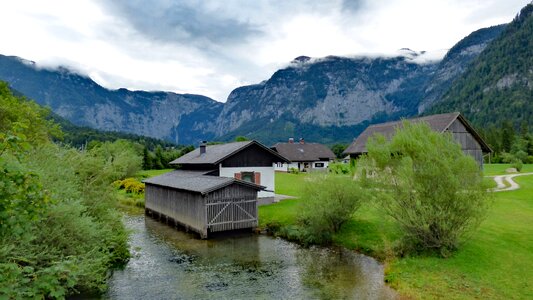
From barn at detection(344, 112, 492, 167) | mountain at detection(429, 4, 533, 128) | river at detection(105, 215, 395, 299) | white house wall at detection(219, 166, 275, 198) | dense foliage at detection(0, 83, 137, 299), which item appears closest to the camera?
dense foliage at detection(0, 83, 137, 299)

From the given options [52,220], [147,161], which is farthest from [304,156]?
[52,220]

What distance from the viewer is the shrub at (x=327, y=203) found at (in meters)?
21.0

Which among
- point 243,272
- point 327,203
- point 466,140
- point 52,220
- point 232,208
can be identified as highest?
point 466,140

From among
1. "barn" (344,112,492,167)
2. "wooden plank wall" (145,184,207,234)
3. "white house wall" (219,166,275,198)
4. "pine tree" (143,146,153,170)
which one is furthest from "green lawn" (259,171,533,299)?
"pine tree" (143,146,153,170)

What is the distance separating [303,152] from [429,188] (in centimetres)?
6136

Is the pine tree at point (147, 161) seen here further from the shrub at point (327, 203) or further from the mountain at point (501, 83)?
the mountain at point (501, 83)

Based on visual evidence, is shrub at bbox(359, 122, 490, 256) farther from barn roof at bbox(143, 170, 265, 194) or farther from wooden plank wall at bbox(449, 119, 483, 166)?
wooden plank wall at bbox(449, 119, 483, 166)

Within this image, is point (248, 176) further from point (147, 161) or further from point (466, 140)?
point (147, 161)

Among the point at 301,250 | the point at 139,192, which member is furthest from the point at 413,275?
the point at 139,192

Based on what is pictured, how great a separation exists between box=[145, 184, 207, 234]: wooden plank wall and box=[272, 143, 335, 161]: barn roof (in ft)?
143

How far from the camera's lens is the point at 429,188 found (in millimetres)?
15906

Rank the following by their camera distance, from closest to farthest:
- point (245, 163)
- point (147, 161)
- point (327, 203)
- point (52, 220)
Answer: point (52, 220), point (327, 203), point (245, 163), point (147, 161)

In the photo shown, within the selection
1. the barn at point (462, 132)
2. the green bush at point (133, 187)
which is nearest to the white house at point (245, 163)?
the barn at point (462, 132)

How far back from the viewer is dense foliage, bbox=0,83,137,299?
17.1ft
